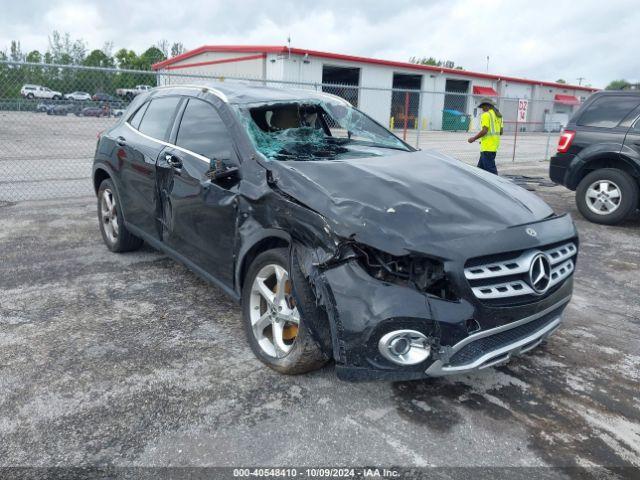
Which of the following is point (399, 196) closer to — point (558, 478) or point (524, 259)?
point (524, 259)

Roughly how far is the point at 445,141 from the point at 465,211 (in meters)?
16.6

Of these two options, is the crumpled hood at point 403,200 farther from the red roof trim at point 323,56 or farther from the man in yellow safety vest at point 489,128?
the red roof trim at point 323,56

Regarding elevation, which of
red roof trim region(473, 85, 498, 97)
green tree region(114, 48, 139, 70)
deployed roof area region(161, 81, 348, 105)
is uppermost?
green tree region(114, 48, 139, 70)

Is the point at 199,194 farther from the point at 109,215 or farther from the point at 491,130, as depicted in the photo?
the point at 491,130

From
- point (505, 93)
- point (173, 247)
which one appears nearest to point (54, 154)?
point (173, 247)

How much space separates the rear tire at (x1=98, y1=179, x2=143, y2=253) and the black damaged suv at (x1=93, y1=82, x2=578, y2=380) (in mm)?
1015

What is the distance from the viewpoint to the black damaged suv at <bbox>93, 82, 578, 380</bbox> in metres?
2.55

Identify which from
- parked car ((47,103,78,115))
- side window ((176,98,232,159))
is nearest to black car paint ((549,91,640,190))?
side window ((176,98,232,159))

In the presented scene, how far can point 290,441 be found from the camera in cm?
260

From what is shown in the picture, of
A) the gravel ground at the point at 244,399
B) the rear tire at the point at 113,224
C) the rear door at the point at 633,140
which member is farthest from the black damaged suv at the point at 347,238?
the rear door at the point at 633,140

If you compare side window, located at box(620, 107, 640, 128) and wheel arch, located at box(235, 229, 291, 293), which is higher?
side window, located at box(620, 107, 640, 128)

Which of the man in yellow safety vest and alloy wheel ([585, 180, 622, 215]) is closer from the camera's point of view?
alloy wheel ([585, 180, 622, 215])

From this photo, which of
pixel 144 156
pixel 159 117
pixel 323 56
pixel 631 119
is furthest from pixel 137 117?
pixel 323 56

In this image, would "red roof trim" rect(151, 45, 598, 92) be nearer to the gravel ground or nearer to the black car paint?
the black car paint
